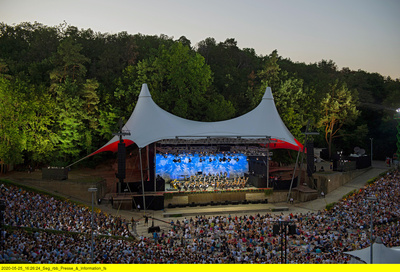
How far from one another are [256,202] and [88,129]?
1461 centimetres

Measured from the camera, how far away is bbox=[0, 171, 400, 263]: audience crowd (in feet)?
47.2

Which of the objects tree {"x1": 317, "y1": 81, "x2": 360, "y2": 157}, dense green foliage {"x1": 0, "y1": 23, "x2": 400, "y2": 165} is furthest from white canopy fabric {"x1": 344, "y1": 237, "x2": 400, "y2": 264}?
tree {"x1": 317, "y1": 81, "x2": 360, "y2": 157}

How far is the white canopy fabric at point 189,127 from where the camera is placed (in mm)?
27406

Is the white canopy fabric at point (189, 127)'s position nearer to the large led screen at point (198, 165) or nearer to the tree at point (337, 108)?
the large led screen at point (198, 165)

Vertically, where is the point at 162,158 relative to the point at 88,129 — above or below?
below

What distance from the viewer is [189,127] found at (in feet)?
96.3

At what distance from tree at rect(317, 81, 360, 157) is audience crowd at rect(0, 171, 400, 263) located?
1457cm

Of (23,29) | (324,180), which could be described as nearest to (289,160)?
(324,180)

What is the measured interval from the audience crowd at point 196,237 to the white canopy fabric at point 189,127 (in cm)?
640

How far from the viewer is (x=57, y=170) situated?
26.7 m

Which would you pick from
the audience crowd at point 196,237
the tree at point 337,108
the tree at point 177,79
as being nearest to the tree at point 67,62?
the tree at point 177,79
